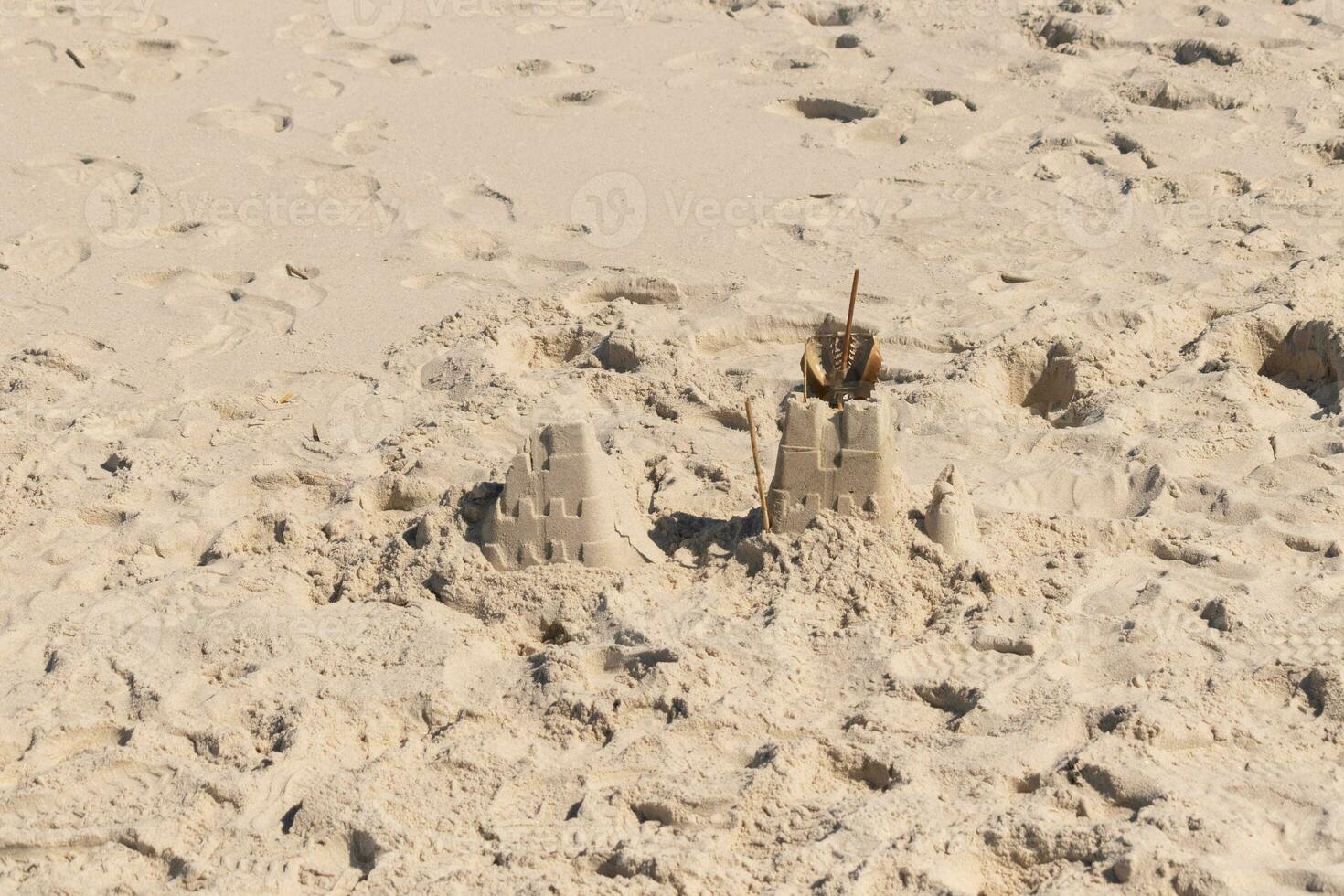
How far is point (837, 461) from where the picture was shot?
150 inches

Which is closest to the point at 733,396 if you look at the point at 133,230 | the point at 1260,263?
the point at 1260,263

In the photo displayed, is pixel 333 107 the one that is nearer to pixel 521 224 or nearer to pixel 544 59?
pixel 544 59

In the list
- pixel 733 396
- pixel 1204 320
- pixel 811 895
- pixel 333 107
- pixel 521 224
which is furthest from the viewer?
pixel 333 107

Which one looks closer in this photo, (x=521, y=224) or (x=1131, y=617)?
(x=1131, y=617)

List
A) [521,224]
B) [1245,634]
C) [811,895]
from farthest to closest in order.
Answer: [521,224] < [1245,634] < [811,895]

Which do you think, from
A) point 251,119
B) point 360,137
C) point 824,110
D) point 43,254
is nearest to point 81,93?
point 251,119

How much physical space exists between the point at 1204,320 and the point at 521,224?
2.73 metres

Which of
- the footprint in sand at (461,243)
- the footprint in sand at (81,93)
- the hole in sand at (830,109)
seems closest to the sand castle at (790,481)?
the footprint in sand at (461,243)

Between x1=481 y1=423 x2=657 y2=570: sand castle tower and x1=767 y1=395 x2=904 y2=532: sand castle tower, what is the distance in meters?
0.44

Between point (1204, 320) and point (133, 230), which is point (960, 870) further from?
point (133, 230)

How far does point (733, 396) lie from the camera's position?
16.2 ft

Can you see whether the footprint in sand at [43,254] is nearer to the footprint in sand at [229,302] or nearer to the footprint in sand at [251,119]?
the footprint in sand at [229,302]

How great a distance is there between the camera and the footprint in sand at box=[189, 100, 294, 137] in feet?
23.5

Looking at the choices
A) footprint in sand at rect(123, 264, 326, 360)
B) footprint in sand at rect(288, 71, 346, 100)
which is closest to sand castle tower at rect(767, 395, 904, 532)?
footprint in sand at rect(123, 264, 326, 360)
